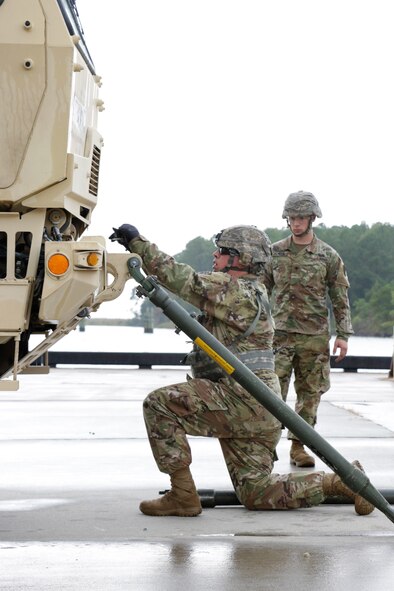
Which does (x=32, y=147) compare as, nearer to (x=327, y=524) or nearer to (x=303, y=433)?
(x=303, y=433)

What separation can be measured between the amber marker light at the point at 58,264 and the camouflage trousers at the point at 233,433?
44.2 inches

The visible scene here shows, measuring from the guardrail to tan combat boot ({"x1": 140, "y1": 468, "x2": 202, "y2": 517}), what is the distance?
16.8m

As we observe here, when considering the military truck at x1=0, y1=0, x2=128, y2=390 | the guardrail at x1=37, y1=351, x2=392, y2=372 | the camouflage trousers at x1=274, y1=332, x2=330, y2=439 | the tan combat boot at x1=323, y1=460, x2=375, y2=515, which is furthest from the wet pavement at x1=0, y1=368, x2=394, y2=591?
the guardrail at x1=37, y1=351, x2=392, y2=372

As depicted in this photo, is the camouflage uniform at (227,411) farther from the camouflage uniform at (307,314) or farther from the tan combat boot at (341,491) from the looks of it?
the camouflage uniform at (307,314)

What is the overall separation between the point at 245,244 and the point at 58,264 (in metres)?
1.40

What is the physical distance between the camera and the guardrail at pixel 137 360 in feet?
81.3

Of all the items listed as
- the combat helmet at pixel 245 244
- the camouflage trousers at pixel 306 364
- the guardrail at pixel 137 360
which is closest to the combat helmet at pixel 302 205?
the camouflage trousers at pixel 306 364

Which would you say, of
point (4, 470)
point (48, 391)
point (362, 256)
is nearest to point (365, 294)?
point (362, 256)

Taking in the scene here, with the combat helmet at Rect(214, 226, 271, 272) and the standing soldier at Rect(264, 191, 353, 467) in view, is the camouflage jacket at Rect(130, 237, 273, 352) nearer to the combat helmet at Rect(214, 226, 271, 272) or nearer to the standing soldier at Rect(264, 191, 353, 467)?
the combat helmet at Rect(214, 226, 271, 272)

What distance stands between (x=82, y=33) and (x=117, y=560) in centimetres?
324

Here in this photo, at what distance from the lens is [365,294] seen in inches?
3282

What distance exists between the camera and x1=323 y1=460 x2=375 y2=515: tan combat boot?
7.71 meters

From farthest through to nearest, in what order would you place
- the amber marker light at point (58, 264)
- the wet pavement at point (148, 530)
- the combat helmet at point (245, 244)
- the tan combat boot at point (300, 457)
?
the tan combat boot at point (300, 457) < the combat helmet at point (245, 244) < the amber marker light at point (58, 264) < the wet pavement at point (148, 530)

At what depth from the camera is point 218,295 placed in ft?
25.5
